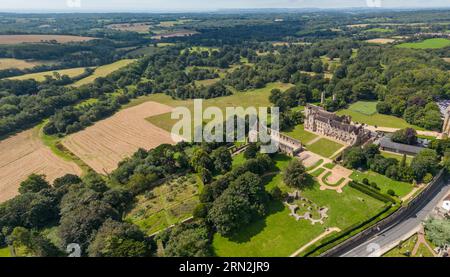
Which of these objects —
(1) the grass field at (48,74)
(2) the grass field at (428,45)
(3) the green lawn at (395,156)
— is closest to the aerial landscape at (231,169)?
(3) the green lawn at (395,156)

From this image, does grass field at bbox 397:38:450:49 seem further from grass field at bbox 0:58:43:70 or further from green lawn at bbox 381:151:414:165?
grass field at bbox 0:58:43:70

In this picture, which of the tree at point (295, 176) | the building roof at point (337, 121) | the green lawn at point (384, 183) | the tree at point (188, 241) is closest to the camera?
the tree at point (188, 241)

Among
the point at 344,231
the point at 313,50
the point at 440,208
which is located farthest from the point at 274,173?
the point at 313,50

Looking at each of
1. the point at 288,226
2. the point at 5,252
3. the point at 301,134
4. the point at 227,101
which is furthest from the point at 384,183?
the point at 227,101

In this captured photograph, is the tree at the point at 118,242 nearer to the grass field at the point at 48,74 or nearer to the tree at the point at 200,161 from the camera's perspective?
the tree at the point at 200,161

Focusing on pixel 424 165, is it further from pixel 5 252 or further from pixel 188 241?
pixel 5 252
